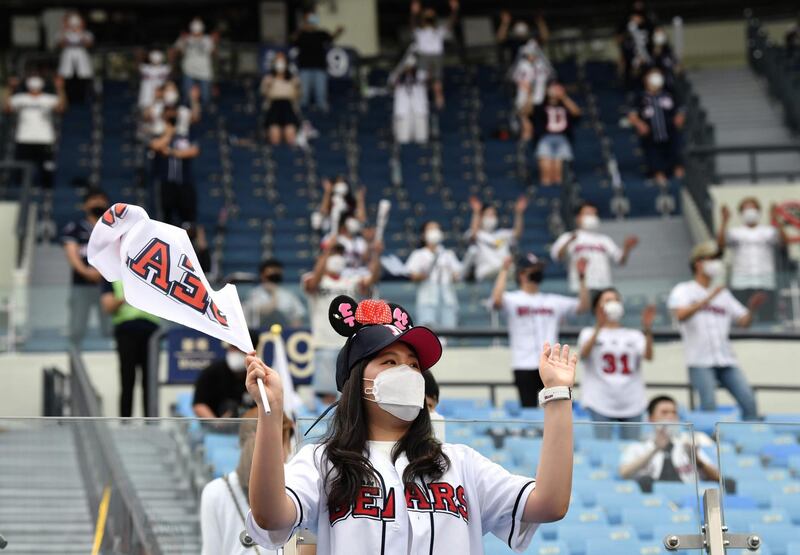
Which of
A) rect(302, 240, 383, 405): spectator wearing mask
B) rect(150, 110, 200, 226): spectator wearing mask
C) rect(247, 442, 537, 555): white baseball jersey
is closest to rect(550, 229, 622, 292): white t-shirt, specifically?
rect(302, 240, 383, 405): spectator wearing mask

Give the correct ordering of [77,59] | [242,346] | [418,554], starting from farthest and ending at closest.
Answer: [77,59]
[242,346]
[418,554]

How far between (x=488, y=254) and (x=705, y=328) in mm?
3798

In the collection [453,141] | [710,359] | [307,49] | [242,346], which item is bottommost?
[242,346]

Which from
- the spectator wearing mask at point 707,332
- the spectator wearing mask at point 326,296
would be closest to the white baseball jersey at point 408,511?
the spectator wearing mask at point 326,296

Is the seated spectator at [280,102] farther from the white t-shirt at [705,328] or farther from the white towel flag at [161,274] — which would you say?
the white towel flag at [161,274]

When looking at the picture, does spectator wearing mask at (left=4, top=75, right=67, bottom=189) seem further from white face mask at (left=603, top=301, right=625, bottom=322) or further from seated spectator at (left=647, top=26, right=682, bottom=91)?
white face mask at (left=603, top=301, right=625, bottom=322)

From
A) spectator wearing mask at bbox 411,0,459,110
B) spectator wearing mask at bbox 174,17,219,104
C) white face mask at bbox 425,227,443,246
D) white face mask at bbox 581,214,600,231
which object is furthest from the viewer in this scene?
spectator wearing mask at bbox 411,0,459,110

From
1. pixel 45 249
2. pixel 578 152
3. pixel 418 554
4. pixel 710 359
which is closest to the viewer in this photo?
pixel 418 554

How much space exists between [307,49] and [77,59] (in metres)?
3.32

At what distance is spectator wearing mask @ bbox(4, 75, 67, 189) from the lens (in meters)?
20.2

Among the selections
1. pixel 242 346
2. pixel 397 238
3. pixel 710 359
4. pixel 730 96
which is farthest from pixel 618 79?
pixel 242 346

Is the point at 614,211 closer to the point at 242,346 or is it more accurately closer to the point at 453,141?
the point at 453,141

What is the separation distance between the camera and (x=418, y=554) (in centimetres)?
429

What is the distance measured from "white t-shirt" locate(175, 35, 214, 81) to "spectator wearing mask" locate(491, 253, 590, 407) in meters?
11.9
